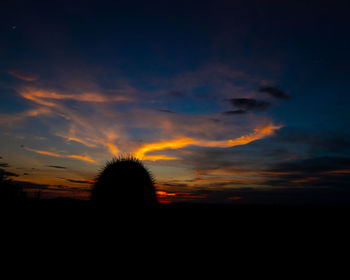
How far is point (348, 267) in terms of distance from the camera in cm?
514

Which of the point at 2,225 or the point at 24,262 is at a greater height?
the point at 2,225

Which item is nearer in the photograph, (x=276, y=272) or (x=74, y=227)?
(x=276, y=272)

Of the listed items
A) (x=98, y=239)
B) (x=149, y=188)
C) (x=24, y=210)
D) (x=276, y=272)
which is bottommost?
Result: (x=276, y=272)

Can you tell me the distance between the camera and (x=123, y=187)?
803 centimetres

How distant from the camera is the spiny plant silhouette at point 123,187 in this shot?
795 cm

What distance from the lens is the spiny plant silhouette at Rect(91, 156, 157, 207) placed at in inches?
313

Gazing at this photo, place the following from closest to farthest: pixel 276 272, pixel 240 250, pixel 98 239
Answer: pixel 276 272, pixel 240 250, pixel 98 239

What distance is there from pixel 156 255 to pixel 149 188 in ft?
10.4

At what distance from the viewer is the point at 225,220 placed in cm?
984

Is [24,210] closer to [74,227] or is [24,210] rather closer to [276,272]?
[74,227]

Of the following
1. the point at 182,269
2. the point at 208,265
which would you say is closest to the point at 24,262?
the point at 182,269

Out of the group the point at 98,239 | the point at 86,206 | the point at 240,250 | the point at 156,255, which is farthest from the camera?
the point at 86,206

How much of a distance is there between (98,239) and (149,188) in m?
2.54

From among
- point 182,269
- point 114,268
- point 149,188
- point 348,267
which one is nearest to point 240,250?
point 182,269
